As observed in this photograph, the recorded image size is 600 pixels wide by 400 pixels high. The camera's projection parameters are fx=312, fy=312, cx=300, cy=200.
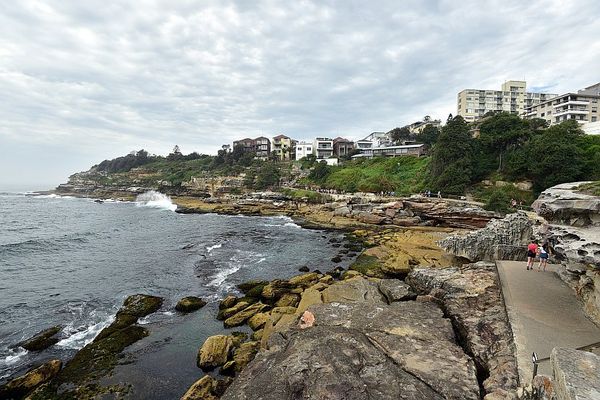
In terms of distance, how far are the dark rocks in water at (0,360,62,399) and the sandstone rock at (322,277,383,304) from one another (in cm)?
1153

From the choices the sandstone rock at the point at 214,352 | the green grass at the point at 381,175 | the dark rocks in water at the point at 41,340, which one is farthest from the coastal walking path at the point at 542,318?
the green grass at the point at 381,175

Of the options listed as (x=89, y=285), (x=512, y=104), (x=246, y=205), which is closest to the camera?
(x=89, y=285)

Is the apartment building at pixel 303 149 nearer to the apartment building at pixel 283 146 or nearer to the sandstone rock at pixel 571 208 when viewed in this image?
the apartment building at pixel 283 146

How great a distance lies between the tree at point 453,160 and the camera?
4559 cm

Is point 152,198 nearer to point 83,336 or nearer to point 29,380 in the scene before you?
point 83,336

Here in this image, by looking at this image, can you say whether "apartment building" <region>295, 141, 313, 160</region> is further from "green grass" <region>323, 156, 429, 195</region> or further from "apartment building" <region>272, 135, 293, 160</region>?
"green grass" <region>323, 156, 429, 195</region>

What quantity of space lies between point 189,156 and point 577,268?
151m

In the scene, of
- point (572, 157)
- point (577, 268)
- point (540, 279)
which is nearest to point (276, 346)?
point (577, 268)

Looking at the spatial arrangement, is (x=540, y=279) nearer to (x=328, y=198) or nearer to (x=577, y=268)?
(x=577, y=268)

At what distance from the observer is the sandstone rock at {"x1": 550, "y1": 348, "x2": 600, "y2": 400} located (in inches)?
204

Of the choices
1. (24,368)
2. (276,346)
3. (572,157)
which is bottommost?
(24,368)

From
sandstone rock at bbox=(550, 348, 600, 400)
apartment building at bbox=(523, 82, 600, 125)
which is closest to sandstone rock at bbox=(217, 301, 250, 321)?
sandstone rock at bbox=(550, 348, 600, 400)

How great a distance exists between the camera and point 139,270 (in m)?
25.6

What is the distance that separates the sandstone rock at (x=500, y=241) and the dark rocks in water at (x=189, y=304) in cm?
1770
